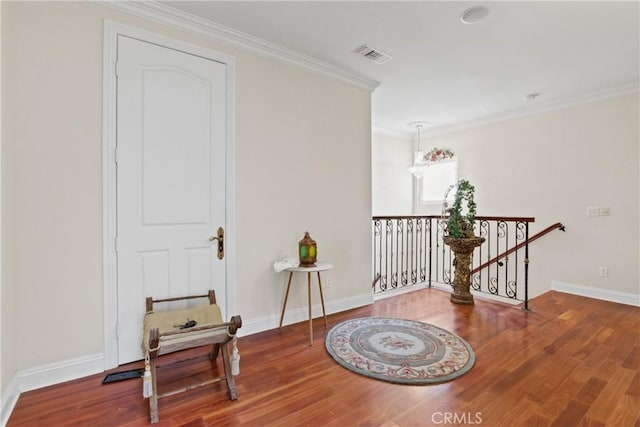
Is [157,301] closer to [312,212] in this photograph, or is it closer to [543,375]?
[312,212]

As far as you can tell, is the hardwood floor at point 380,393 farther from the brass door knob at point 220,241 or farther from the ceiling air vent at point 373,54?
the ceiling air vent at point 373,54

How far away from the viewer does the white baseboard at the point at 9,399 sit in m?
1.66

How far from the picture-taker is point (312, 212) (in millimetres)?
3262

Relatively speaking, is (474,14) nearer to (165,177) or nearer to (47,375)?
(165,177)

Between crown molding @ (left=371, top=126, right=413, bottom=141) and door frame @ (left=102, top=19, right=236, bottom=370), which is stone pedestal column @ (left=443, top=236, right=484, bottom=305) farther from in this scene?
door frame @ (left=102, top=19, right=236, bottom=370)

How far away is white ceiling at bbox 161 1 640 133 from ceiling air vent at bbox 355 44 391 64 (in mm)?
67

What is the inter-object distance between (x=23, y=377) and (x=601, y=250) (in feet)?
19.7

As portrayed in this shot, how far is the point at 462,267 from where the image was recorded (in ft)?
12.4

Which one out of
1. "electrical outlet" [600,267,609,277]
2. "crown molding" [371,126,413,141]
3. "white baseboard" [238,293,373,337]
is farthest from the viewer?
→ "crown molding" [371,126,413,141]

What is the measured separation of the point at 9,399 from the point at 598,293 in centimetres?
594

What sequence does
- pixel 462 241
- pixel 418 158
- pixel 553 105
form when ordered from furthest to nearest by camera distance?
pixel 418 158 → pixel 553 105 → pixel 462 241

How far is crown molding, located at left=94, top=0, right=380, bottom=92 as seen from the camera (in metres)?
2.27

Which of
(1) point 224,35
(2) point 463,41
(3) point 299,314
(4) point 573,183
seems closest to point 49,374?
(3) point 299,314

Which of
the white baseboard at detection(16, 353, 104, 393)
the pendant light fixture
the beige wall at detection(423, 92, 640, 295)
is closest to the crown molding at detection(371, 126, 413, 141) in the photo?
the pendant light fixture
